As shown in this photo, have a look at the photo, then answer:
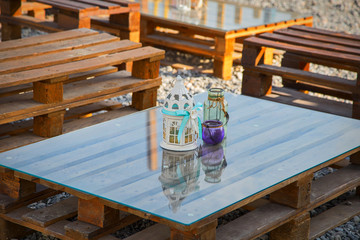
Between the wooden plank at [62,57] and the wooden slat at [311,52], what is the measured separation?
0.93 metres

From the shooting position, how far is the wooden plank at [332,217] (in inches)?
141

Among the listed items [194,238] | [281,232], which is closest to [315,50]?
[281,232]

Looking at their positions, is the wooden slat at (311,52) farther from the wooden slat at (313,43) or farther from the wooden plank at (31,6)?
the wooden plank at (31,6)

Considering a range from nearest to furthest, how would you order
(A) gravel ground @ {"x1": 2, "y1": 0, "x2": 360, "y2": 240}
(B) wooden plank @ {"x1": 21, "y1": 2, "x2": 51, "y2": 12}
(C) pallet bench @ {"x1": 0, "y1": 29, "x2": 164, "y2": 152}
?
(A) gravel ground @ {"x1": 2, "y1": 0, "x2": 360, "y2": 240} < (C) pallet bench @ {"x1": 0, "y1": 29, "x2": 164, "y2": 152} < (B) wooden plank @ {"x1": 21, "y1": 2, "x2": 51, "y2": 12}

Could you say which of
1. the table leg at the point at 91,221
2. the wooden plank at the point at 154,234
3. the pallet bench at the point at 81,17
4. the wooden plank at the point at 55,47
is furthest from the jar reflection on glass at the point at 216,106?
the pallet bench at the point at 81,17

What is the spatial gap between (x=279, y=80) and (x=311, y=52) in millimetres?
1788

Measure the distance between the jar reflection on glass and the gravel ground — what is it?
61 cm

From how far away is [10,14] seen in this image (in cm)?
696

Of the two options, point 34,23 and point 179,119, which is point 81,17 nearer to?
point 34,23

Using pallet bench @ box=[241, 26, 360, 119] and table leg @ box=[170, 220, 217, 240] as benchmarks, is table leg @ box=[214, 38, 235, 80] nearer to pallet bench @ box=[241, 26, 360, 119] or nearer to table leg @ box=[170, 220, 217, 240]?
pallet bench @ box=[241, 26, 360, 119]

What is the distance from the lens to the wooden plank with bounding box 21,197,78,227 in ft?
10.4

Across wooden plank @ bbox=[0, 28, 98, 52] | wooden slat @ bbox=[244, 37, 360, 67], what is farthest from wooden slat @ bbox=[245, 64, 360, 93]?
wooden plank @ bbox=[0, 28, 98, 52]

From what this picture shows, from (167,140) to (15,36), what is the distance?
14.3ft

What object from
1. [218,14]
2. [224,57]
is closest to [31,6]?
[218,14]
